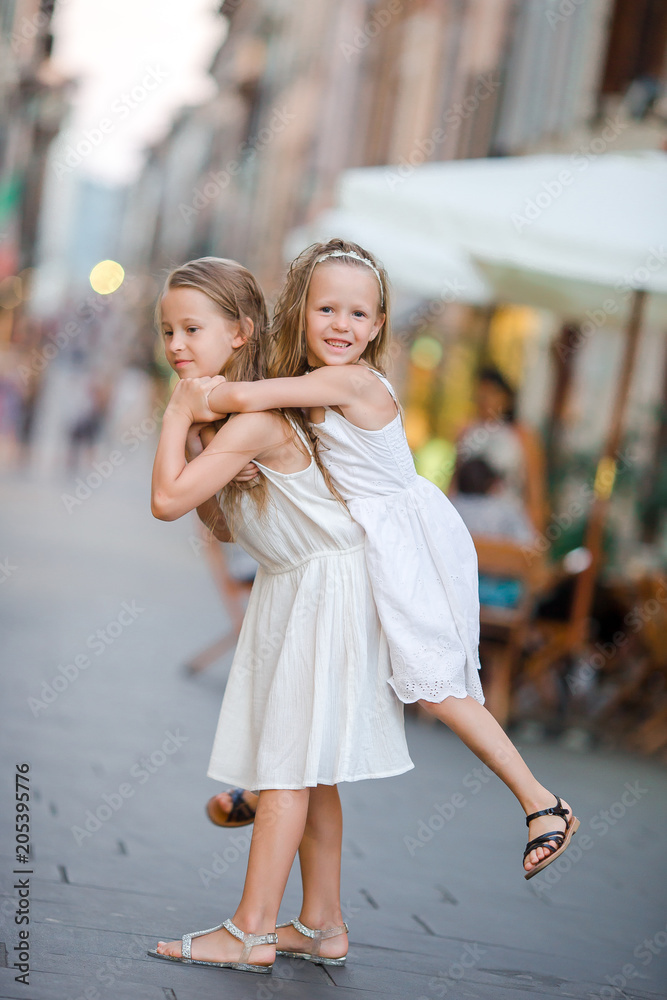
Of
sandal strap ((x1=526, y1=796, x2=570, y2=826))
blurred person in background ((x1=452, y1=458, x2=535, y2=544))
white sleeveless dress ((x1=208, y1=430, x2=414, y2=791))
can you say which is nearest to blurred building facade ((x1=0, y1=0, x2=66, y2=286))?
blurred person in background ((x1=452, y1=458, x2=535, y2=544))

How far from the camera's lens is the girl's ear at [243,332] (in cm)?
304

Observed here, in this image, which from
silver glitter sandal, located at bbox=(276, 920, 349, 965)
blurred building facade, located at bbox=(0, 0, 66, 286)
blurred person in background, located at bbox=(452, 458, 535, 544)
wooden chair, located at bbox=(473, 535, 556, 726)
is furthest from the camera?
blurred building facade, located at bbox=(0, 0, 66, 286)

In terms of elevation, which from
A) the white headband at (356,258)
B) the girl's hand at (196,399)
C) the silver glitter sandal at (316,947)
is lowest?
the silver glitter sandal at (316,947)

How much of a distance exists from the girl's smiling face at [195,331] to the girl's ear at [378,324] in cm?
34

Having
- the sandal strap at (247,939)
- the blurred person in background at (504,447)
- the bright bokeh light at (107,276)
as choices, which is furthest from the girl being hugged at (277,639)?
the bright bokeh light at (107,276)

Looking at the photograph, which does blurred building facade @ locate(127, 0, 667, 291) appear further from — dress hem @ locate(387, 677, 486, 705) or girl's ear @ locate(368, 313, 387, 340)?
dress hem @ locate(387, 677, 486, 705)

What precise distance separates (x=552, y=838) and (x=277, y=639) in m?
0.79

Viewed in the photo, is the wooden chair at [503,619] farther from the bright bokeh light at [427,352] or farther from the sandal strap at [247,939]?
the bright bokeh light at [427,352]

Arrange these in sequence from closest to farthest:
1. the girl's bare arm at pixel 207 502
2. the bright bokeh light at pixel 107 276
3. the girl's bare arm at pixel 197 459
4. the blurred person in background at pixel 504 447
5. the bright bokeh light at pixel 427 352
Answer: the girl's bare arm at pixel 197 459, the girl's bare arm at pixel 207 502, the blurred person in background at pixel 504 447, the bright bokeh light at pixel 427 352, the bright bokeh light at pixel 107 276

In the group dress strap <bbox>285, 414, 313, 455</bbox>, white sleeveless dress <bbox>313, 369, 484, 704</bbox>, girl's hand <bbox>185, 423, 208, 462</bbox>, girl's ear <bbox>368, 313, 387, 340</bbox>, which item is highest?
girl's ear <bbox>368, 313, 387, 340</bbox>

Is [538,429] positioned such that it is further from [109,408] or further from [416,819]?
[109,408]

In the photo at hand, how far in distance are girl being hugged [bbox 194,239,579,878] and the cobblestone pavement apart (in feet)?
1.96

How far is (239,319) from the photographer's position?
119 inches

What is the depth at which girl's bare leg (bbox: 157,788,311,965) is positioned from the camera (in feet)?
9.59
